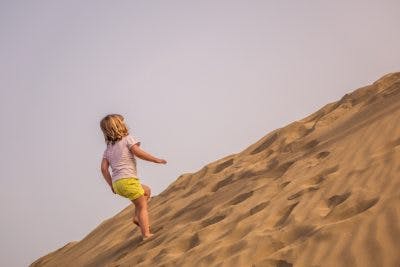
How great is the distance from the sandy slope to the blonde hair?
1.22m

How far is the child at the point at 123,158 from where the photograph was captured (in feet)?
18.2

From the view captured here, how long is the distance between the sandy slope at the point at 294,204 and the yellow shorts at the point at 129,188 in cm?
59

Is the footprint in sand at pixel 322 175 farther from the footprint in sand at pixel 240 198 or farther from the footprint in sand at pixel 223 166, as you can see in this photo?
the footprint in sand at pixel 223 166

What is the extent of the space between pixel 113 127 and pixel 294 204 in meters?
2.07

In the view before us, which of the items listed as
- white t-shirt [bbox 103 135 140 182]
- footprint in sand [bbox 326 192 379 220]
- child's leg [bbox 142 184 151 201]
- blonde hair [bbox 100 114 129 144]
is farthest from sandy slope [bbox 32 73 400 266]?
blonde hair [bbox 100 114 129 144]

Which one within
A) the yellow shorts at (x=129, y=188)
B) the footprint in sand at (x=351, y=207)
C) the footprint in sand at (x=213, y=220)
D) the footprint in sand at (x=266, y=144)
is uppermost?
the yellow shorts at (x=129, y=188)

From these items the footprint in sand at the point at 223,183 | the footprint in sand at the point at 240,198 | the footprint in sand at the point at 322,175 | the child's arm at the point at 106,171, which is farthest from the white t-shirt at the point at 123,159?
the footprint in sand at the point at 223,183

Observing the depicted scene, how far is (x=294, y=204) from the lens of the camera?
479cm

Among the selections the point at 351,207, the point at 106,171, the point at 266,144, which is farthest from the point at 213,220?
the point at 266,144

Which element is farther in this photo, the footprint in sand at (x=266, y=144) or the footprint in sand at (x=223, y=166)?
the footprint in sand at (x=223, y=166)

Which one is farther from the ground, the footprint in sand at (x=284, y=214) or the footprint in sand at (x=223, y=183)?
the footprint in sand at (x=223, y=183)

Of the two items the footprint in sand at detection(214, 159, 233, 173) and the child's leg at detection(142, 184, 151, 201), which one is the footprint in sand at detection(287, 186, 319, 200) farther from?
the footprint in sand at detection(214, 159, 233, 173)

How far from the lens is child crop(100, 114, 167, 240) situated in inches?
218

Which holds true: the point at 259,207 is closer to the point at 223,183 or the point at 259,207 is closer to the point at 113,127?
the point at 113,127
